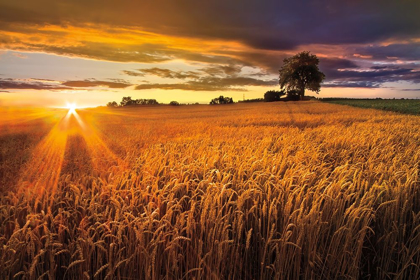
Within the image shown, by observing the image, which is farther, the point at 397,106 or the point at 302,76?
the point at 302,76

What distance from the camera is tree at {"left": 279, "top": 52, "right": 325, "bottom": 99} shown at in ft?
229

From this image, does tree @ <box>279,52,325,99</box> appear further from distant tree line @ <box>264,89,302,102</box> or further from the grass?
the grass

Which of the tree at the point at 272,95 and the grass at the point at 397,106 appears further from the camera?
the tree at the point at 272,95

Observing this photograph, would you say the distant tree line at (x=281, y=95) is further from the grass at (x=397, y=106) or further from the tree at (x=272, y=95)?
the grass at (x=397, y=106)

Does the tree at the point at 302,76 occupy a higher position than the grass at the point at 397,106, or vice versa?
the tree at the point at 302,76

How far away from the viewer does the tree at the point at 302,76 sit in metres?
69.8

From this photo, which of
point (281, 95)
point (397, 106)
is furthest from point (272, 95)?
point (397, 106)

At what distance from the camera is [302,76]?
70.8 meters

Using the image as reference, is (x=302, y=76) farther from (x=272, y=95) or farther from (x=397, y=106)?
(x=397, y=106)

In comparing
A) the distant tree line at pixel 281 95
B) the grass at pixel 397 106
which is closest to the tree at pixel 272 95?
the distant tree line at pixel 281 95

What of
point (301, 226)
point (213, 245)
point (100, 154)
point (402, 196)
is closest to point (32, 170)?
point (100, 154)

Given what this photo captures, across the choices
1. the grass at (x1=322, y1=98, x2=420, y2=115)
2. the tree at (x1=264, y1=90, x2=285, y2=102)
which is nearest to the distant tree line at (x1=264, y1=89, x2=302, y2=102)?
A: the tree at (x1=264, y1=90, x2=285, y2=102)

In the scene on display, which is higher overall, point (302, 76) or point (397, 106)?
point (302, 76)

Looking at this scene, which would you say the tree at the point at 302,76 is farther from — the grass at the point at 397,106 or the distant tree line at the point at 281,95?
the grass at the point at 397,106
